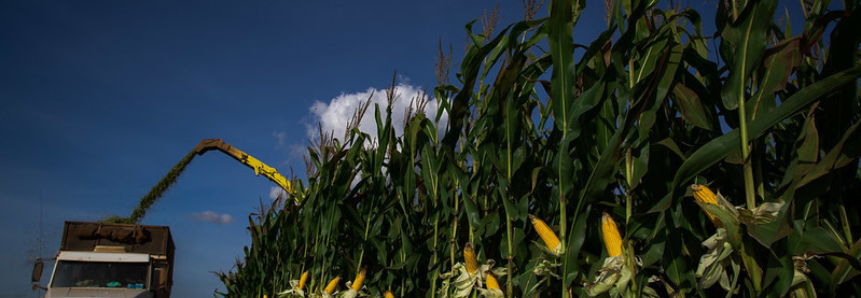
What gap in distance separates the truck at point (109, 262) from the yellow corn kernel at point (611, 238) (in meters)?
9.15

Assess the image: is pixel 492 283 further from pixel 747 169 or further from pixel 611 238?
pixel 747 169

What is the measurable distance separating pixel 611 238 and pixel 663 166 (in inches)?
11.9

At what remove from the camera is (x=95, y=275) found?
867cm

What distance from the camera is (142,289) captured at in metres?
8.80

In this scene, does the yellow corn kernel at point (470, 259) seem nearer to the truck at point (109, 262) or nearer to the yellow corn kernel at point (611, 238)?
the yellow corn kernel at point (611, 238)

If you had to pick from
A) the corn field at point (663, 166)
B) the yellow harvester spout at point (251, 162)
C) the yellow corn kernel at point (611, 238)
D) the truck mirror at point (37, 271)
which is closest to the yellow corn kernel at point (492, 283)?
the corn field at point (663, 166)

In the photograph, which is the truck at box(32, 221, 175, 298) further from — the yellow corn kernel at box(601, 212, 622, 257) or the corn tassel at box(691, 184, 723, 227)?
the corn tassel at box(691, 184, 723, 227)

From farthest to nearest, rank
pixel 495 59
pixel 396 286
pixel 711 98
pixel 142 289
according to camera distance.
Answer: pixel 142 289
pixel 396 286
pixel 495 59
pixel 711 98

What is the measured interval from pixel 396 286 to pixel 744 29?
2528mm

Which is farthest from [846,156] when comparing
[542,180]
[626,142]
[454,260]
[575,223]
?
[454,260]

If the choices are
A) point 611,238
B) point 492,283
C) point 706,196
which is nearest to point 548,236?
point 611,238

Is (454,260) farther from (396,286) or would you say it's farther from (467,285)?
(396,286)

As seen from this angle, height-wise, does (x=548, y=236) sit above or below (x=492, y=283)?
above

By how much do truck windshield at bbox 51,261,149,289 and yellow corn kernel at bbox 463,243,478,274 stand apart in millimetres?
8752
